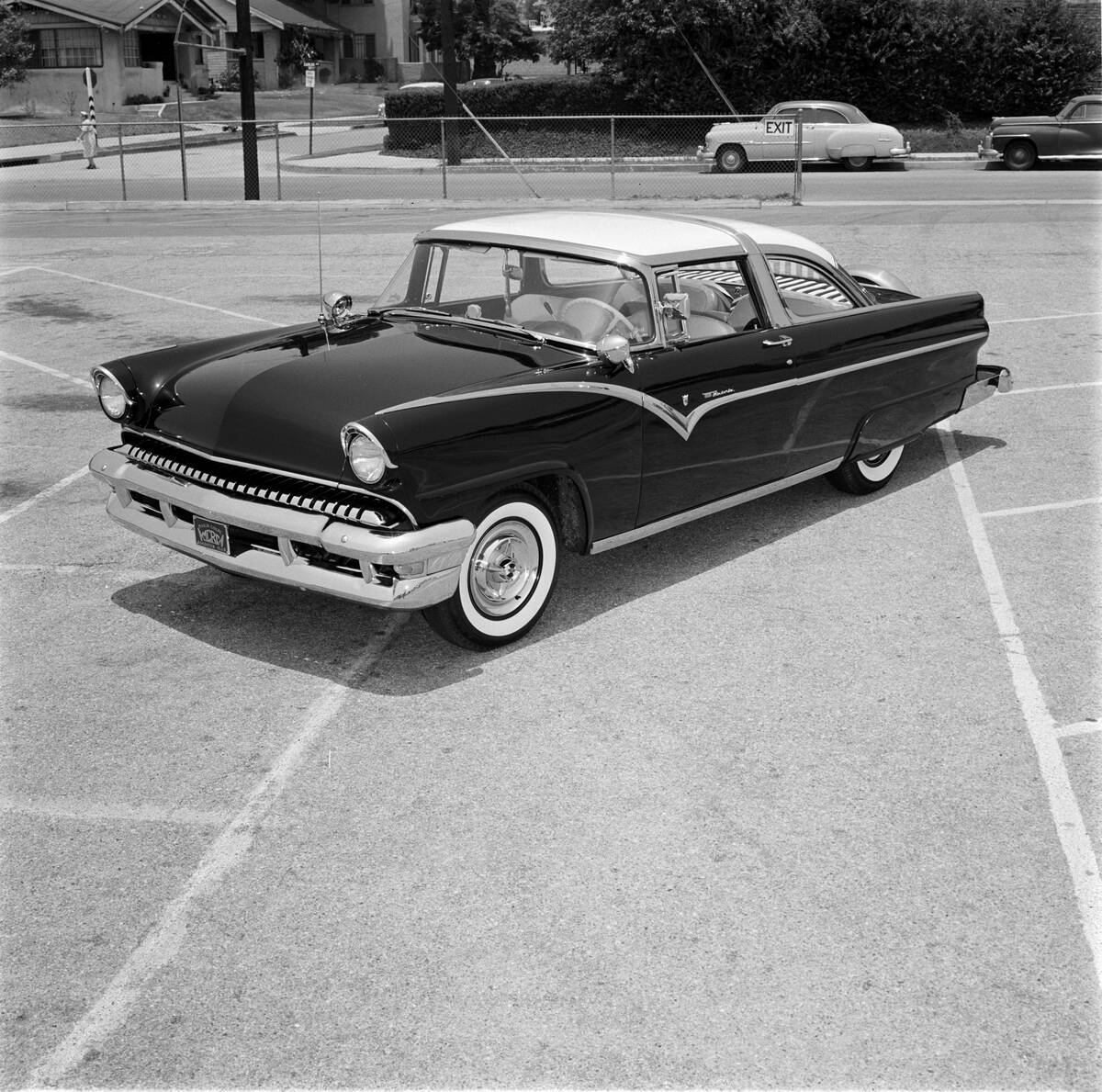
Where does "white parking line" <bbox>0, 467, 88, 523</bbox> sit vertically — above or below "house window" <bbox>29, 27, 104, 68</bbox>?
below

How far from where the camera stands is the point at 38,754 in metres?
4.63

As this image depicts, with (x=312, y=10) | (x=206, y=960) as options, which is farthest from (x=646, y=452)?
(x=312, y=10)

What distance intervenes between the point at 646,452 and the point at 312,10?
7782 cm

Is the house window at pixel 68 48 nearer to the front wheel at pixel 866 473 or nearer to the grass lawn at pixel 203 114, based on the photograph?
the grass lawn at pixel 203 114

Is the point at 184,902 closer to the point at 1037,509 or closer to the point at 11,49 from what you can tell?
the point at 1037,509

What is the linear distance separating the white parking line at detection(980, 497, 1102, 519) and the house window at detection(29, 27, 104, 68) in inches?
2098

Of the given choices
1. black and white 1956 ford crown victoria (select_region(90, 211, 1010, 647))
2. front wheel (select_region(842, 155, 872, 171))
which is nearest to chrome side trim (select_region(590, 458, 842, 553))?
black and white 1956 ford crown victoria (select_region(90, 211, 1010, 647))

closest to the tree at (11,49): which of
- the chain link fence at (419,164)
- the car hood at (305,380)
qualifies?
the chain link fence at (419,164)

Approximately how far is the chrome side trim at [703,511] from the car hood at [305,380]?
822mm

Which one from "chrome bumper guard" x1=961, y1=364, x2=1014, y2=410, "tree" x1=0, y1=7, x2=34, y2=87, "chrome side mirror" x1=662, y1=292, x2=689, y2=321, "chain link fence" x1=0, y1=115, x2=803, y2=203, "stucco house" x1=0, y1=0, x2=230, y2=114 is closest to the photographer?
"chrome side mirror" x1=662, y1=292, x2=689, y2=321

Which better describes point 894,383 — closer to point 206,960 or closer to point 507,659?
point 507,659

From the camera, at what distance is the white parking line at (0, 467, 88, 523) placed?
7.28 metres

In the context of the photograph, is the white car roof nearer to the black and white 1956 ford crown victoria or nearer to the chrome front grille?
the black and white 1956 ford crown victoria

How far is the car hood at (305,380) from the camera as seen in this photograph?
5211 millimetres
